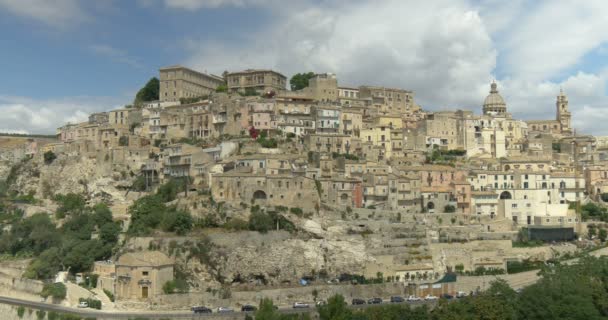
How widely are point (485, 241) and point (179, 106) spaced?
38.4m

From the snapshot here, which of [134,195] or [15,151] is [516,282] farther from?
[15,151]

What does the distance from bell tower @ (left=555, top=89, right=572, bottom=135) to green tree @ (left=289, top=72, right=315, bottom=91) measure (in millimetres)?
39485

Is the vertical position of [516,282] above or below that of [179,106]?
below

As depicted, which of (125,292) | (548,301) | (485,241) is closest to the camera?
(548,301)

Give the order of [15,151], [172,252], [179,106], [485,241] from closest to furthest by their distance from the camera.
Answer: [172,252]
[485,241]
[179,106]
[15,151]

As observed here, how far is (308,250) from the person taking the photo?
58.7 m

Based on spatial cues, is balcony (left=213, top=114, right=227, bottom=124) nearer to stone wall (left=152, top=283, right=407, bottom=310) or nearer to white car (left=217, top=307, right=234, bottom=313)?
stone wall (left=152, top=283, right=407, bottom=310)

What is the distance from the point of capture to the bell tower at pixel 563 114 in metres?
107

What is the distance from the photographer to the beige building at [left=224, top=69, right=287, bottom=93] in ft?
289

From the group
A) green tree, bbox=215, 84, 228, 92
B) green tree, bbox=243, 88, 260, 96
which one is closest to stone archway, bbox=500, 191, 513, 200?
green tree, bbox=243, 88, 260, 96

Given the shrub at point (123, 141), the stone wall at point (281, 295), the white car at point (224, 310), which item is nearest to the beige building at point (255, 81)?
the shrub at point (123, 141)

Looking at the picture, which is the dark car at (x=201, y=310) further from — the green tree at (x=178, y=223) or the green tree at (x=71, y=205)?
the green tree at (x=71, y=205)

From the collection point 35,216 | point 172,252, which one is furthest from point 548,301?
point 35,216

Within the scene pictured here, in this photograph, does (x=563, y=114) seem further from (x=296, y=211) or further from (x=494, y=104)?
(x=296, y=211)
